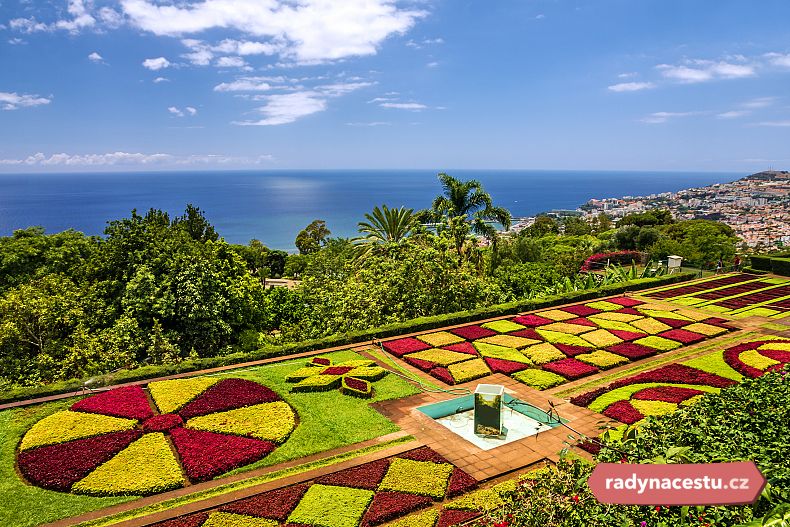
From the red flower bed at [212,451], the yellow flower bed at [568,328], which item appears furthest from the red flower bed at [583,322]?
the red flower bed at [212,451]

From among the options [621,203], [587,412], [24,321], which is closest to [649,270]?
[587,412]

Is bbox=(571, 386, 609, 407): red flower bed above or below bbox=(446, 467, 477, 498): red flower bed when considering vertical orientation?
above

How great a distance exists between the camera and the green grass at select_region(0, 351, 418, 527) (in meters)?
9.57

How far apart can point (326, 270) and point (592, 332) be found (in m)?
18.3

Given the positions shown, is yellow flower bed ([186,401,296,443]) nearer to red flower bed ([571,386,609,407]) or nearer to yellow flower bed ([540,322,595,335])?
red flower bed ([571,386,609,407])

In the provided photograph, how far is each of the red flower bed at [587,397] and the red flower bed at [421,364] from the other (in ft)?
14.6

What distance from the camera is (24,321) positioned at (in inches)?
704

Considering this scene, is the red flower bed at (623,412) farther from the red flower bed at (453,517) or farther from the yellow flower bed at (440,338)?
the yellow flower bed at (440,338)

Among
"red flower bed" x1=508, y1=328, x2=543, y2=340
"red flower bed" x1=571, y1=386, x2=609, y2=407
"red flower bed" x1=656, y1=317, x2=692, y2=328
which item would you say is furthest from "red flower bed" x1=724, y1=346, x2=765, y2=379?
"red flower bed" x1=508, y1=328, x2=543, y2=340

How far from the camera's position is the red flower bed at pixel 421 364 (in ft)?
54.5

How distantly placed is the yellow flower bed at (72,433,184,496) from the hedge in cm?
426

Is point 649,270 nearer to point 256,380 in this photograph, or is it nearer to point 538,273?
point 538,273

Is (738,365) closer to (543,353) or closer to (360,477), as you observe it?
(543,353)

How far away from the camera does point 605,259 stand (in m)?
39.2
